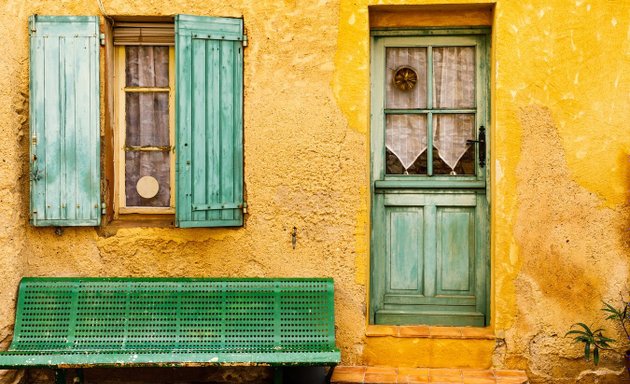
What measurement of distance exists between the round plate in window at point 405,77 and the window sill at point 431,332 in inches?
66.8

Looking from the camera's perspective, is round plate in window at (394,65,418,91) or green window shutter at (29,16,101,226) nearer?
green window shutter at (29,16,101,226)

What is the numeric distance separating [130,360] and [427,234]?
219 centimetres

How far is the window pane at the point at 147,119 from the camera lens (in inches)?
205

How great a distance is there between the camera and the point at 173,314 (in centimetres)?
481

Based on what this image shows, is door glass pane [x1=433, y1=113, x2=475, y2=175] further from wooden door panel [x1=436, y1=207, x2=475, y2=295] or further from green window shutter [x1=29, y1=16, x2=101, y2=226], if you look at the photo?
green window shutter [x1=29, y1=16, x2=101, y2=226]

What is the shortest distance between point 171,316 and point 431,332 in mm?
1769

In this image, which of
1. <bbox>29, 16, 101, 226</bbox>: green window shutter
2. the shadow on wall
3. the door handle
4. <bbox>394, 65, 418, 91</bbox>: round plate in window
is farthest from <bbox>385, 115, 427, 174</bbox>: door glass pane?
<bbox>29, 16, 101, 226</bbox>: green window shutter

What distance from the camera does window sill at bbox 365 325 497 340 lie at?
4914 mm

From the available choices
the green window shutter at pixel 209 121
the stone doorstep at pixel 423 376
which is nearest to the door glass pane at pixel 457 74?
the green window shutter at pixel 209 121

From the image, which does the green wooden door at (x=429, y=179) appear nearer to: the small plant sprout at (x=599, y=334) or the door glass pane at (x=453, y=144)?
the door glass pane at (x=453, y=144)

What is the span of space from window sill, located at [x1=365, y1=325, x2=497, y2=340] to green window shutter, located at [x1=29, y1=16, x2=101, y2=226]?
208 centimetres

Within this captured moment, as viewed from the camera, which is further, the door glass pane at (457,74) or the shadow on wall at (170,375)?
the door glass pane at (457,74)

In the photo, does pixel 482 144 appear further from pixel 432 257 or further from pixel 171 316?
pixel 171 316

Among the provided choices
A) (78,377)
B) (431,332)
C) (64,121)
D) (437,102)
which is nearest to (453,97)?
(437,102)
